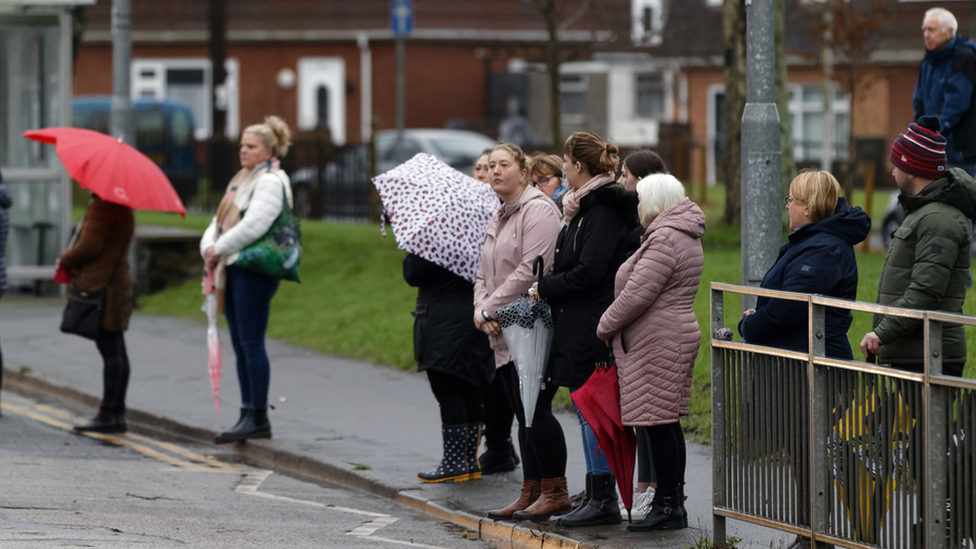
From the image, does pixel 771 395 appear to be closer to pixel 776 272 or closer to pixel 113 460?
pixel 776 272

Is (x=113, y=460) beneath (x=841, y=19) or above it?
beneath

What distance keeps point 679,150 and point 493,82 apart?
45.9 ft

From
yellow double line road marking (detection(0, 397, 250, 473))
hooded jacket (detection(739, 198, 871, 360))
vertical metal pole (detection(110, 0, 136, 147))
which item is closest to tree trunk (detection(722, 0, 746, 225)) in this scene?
vertical metal pole (detection(110, 0, 136, 147))

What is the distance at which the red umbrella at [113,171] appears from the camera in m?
9.01

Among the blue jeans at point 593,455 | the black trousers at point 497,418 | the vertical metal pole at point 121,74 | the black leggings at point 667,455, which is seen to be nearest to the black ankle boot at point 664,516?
the black leggings at point 667,455

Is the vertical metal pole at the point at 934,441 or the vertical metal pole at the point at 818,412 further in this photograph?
the vertical metal pole at the point at 818,412

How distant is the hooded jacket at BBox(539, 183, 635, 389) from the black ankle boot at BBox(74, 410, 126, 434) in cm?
432

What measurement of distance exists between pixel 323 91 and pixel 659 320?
113 feet

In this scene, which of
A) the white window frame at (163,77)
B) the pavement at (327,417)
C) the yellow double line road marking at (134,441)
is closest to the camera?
the pavement at (327,417)

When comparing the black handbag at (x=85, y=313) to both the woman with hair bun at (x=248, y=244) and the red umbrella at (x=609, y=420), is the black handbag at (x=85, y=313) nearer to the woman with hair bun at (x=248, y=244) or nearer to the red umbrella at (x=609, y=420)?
the woman with hair bun at (x=248, y=244)

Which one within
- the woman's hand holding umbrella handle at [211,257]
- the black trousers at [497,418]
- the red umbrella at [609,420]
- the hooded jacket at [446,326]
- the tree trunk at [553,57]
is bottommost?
the black trousers at [497,418]

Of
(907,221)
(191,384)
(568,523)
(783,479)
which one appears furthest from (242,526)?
(191,384)

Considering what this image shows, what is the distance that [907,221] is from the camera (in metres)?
5.82

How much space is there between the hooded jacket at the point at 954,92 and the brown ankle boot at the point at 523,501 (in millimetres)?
4014
